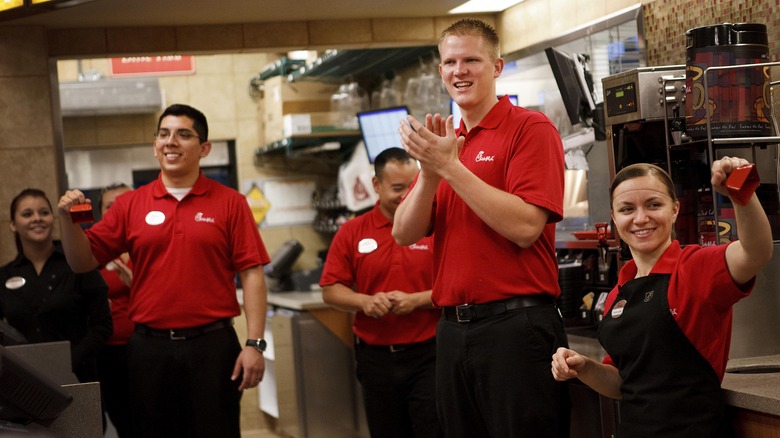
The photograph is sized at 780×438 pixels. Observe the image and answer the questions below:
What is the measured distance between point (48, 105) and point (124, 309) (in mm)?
1106

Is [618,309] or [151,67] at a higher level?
[151,67]

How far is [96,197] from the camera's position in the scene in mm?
8812

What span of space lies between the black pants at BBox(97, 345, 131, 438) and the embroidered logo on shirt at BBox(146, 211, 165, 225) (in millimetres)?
1429

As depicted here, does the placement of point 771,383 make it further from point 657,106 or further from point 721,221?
point 657,106

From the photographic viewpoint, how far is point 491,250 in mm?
2652

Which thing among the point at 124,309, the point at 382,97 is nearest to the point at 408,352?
the point at 124,309

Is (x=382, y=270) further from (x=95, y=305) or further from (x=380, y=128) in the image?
(x=380, y=128)

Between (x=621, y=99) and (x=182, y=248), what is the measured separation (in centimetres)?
166

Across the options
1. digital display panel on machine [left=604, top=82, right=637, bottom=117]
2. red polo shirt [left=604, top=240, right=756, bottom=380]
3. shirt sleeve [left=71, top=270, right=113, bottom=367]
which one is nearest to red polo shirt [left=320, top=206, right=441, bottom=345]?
shirt sleeve [left=71, top=270, right=113, bottom=367]

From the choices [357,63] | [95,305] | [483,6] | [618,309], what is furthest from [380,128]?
[618,309]

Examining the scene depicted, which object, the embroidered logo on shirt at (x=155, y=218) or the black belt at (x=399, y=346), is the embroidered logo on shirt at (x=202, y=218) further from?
the black belt at (x=399, y=346)

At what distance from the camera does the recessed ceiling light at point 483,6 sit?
16.9ft

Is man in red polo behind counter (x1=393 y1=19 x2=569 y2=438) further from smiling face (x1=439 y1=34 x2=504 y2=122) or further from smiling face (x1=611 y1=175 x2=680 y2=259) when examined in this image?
smiling face (x1=611 y1=175 x2=680 y2=259)

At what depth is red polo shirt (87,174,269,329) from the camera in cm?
367
